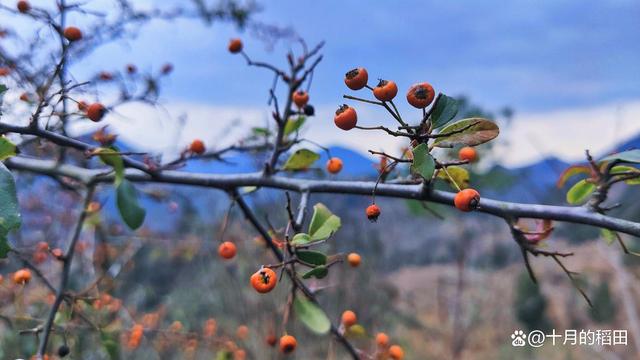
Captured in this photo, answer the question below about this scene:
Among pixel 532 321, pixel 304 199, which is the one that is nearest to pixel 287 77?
pixel 304 199

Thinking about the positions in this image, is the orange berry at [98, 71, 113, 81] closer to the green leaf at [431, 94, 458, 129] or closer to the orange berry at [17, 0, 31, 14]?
the orange berry at [17, 0, 31, 14]

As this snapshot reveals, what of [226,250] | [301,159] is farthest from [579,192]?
[226,250]

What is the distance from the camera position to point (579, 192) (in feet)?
3.59

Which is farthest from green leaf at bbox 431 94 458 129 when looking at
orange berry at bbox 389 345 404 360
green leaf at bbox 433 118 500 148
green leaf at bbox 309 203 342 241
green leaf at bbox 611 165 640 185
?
orange berry at bbox 389 345 404 360

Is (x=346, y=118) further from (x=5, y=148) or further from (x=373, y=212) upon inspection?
(x=5, y=148)

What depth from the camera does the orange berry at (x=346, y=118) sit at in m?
0.66

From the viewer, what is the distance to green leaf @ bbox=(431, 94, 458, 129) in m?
0.68

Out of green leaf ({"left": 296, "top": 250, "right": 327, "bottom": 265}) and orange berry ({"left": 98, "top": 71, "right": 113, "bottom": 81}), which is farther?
orange berry ({"left": 98, "top": 71, "right": 113, "bottom": 81})

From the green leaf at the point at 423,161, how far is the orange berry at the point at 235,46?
3.46ft

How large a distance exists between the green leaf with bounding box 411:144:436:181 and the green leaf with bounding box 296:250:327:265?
29cm

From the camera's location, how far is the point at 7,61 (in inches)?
54.9

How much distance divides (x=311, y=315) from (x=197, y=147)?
74 centimetres

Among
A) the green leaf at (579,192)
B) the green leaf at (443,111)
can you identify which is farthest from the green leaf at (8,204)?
the green leaf at (579,192)

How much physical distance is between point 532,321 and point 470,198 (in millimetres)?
10660
